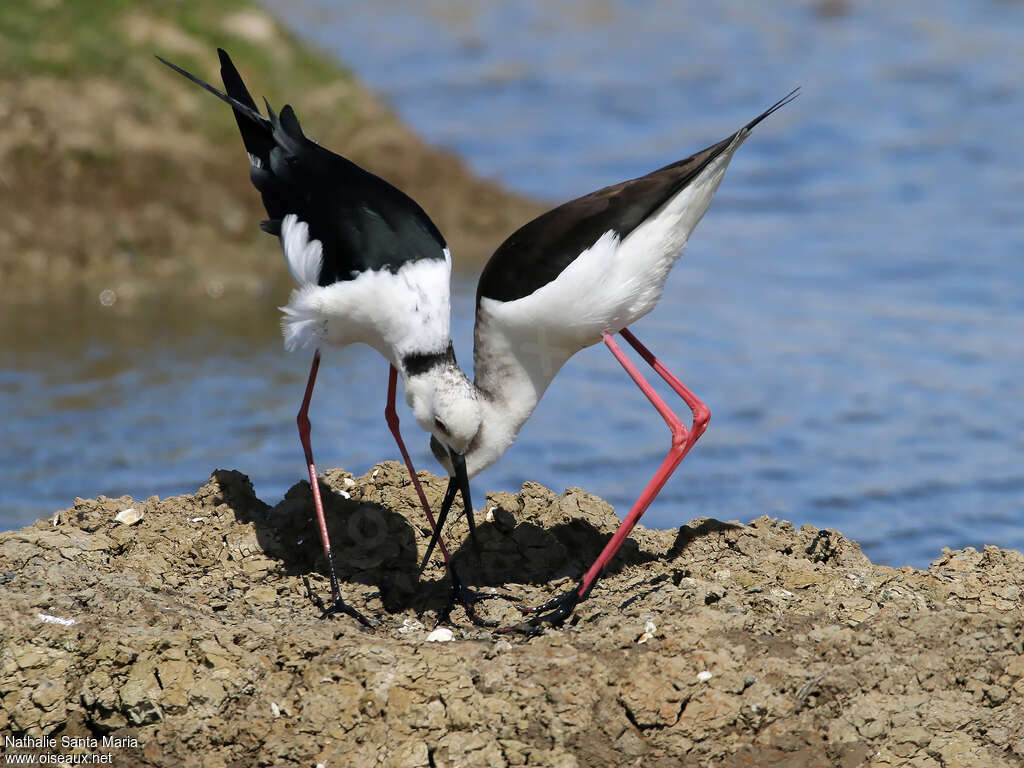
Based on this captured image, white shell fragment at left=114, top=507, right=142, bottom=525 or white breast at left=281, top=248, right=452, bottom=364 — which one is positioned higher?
white breast at left=281, top=248, right=452, bottom=364

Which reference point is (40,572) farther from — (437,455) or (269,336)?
(269,336)

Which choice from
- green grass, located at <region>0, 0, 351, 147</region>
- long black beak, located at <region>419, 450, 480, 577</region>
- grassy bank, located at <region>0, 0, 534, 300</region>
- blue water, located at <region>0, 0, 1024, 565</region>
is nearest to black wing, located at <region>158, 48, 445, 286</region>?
long black beak, located at <region>419, 450, 480, 577</region>

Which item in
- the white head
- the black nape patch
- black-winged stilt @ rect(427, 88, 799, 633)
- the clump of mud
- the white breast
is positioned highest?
black-winged stilt @ rect(427, 88, 799, 633)

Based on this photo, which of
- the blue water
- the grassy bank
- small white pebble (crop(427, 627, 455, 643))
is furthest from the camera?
the grassy bank

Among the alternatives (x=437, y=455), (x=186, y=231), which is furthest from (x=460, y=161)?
(x=437, y=455)

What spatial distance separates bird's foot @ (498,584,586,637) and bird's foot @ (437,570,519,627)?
0.43 ft

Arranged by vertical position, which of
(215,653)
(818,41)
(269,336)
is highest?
(818,41)

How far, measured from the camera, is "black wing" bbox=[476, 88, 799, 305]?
534 cm

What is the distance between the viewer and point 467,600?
539cm

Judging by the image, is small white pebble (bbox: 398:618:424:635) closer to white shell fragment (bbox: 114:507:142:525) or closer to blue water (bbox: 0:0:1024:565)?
white shell fragment (bbox: 114:507:142:525)

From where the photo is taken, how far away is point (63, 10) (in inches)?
480

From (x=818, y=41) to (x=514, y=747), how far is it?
48.2ft

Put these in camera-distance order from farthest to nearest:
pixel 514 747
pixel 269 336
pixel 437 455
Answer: pixel 269 336 → pixel 437 455 → pixel 514 747

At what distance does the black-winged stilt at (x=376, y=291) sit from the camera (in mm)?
5312
